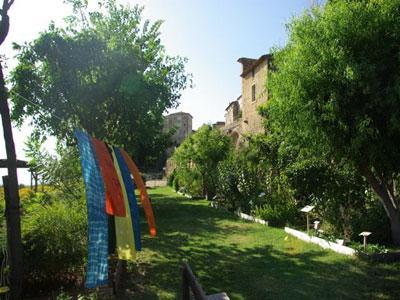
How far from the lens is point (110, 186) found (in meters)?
4.46

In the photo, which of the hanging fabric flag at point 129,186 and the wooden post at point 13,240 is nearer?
the wooden post at point 13,240

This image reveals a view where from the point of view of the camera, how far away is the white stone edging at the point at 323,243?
8.98m

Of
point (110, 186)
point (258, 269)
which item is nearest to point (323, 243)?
point (258, 269)

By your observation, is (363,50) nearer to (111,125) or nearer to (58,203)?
(58,203)

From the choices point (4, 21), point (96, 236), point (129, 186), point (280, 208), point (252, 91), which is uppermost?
point (252, 91)

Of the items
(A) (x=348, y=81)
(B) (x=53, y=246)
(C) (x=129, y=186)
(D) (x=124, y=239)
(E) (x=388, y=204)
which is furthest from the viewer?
(E) (x=388, y=204)

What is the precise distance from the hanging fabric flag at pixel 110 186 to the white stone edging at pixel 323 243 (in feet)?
20.2

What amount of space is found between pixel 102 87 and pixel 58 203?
20.2ft

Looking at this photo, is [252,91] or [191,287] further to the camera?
[252,91]

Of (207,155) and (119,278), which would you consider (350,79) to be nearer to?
(119,278)

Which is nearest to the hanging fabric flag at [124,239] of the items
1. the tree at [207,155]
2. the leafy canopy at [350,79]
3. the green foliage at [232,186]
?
the leafy canopy at [350,79]

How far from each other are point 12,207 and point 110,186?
82.1 inches

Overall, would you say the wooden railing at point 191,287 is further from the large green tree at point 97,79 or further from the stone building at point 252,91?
the stone building at point 252,91

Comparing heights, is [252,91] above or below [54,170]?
above
